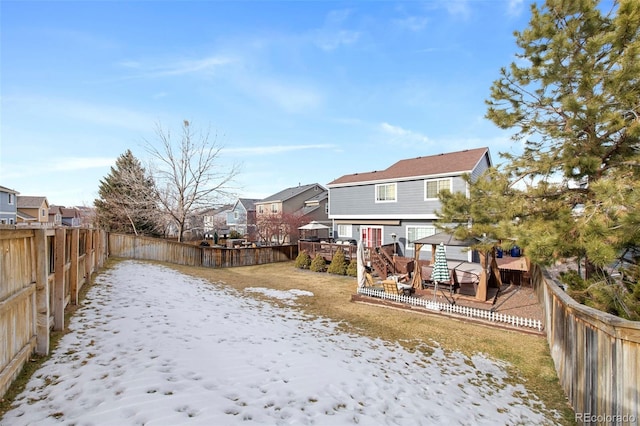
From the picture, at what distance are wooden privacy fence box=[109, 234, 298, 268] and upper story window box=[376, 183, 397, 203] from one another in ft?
27.7

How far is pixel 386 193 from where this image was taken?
767 inches

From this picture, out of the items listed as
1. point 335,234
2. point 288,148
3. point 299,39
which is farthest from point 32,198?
point 299,39

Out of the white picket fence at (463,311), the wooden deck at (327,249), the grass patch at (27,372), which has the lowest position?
the white picket fence at (463,311)

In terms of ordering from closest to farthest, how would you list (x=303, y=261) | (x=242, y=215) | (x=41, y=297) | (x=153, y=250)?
(x=41, y=297) → (x=153, y=250) → (x=303, y=261) → (x=242, y=215)

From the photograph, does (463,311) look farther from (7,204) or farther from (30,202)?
(30,202)

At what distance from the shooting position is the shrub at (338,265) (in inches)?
657

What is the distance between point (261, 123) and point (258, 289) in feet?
40.1

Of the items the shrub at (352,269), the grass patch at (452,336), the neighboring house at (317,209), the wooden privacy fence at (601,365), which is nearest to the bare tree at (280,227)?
the neighboring house at (317,209)

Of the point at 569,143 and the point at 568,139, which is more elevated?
the point at 568,139

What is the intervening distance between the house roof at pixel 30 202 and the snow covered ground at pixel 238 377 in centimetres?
5361

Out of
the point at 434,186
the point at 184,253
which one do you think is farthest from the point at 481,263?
the point at 184,253

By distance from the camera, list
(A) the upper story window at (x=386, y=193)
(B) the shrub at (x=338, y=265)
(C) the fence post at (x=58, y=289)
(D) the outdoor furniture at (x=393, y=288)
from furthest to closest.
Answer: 1. (A) the upper story window at (x=386, y=193)
2. (B) the shrub at (x=338, y=265)
3. (D) the outdoor furniture at (x=393, y=288)
4. (C) the fence post at (x=58, y=289)

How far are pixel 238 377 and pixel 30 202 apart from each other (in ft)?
198

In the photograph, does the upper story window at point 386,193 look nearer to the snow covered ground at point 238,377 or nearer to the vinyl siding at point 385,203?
the vinyl siding at point 385,203
